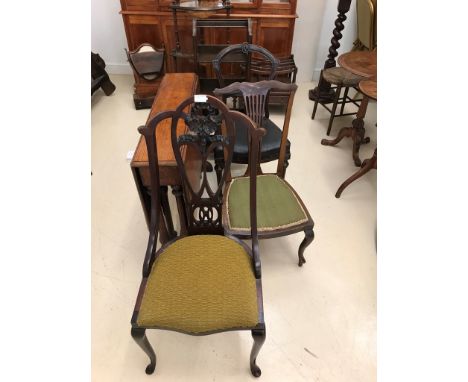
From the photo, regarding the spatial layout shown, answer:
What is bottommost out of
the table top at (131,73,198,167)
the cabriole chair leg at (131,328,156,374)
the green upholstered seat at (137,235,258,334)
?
the cabriole chair leg at (131,328,156,374)

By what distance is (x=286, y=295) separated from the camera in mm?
1572

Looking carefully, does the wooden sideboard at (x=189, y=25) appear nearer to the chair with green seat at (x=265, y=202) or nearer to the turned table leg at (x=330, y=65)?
the turned table leg at (x=330, y=65)

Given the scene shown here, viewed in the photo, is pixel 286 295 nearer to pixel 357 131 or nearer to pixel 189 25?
pixel 357 131

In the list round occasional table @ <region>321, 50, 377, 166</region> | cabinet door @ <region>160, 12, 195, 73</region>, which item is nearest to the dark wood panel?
cabinet door @ <region>160, 12, 195, 73</region>

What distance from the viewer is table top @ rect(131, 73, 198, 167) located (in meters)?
1.38

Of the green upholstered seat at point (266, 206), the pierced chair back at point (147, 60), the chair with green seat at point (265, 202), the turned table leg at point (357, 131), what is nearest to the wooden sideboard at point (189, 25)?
the pierced chair back at point (147, 60)

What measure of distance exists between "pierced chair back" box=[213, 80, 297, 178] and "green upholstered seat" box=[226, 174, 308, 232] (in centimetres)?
20

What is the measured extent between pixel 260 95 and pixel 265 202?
0.60 m

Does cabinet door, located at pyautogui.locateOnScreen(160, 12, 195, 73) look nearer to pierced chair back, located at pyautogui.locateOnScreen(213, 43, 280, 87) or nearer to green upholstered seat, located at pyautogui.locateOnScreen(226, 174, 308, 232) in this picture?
pierced chair back, located at pyautogui.locateOnScreen(213, 43, 280, 87)

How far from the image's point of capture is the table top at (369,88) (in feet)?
5.85

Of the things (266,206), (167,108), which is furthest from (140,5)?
(266,206)

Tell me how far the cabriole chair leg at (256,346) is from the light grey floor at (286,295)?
42 mm

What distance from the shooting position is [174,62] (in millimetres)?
3029

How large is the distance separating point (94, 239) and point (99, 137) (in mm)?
1206
